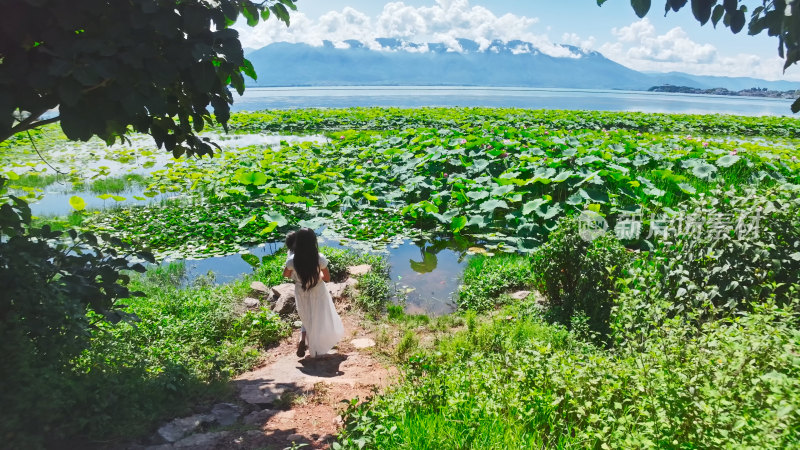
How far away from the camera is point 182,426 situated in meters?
3.08

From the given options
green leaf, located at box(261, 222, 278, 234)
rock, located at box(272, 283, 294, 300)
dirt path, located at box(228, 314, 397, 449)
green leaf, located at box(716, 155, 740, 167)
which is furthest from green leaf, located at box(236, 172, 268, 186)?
green leaf, located at box(716, 155, 740, 167)

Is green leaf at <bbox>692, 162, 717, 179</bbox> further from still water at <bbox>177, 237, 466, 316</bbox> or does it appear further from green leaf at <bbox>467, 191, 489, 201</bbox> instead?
still water at <bbox>177, 237, 466, 316</bbox>

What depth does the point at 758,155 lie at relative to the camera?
9828 millimetres

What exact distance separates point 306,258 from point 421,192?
527 cm

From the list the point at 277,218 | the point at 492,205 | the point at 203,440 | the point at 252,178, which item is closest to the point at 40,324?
the point at 203,440

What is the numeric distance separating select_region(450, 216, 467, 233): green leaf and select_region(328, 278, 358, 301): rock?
2.38 m

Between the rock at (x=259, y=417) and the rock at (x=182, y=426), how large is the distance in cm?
23

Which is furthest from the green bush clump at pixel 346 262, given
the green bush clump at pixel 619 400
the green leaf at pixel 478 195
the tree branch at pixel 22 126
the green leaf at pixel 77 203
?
the green leaf at pixel 77 203

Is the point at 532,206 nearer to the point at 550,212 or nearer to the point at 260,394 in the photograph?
the point at 550,212

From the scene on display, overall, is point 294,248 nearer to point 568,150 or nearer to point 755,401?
point 755,401

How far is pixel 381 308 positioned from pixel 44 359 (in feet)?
11.5

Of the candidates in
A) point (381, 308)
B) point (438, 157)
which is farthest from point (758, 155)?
point (381, 308)

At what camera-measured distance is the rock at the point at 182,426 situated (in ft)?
9.66

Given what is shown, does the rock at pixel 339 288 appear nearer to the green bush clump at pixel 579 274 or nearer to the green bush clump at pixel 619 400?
the green bush clump at pixel 579 274
